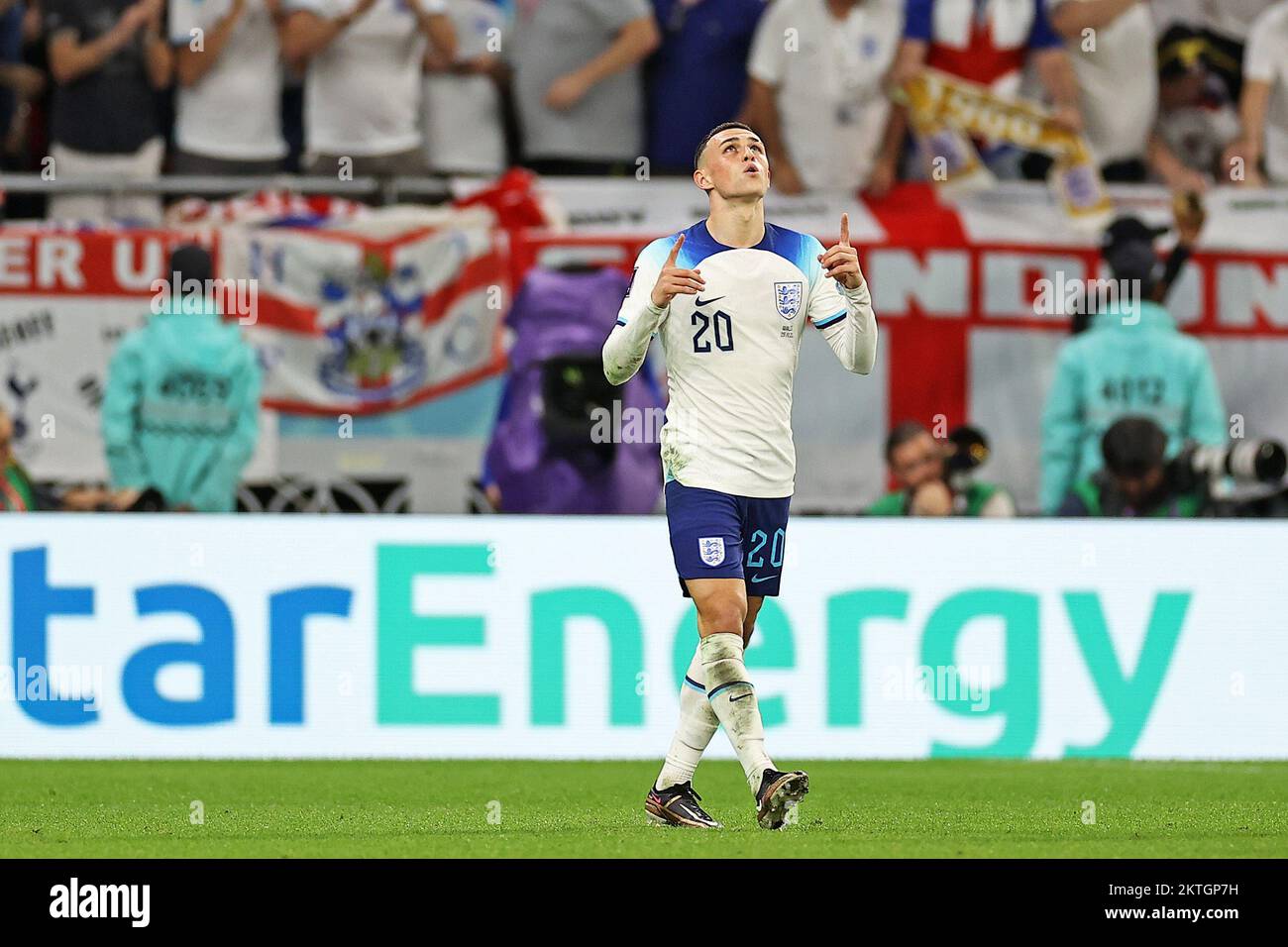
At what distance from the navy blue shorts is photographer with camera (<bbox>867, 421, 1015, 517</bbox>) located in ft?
14.0

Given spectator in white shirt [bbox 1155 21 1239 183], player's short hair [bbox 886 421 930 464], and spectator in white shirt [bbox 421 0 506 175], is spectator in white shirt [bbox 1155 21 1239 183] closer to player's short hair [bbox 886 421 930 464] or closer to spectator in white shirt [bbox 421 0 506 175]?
player's short hair [bbox 886 421 930 464]

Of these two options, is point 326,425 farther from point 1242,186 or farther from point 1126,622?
point 1242,186

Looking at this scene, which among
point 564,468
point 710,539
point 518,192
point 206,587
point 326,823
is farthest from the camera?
point 518,192

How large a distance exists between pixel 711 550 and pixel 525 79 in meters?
6.99

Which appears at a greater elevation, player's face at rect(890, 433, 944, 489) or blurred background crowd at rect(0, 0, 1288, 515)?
blurred background crowd at rect(0, 0, 1288, 515)

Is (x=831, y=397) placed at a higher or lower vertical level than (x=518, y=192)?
lower

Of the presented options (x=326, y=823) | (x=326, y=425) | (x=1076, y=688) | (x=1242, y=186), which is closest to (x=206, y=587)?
(x=326, y=425)

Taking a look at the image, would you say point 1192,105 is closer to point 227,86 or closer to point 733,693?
point 227,86

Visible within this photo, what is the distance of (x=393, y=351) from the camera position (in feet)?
41.4

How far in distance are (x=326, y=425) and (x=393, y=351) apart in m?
0.57

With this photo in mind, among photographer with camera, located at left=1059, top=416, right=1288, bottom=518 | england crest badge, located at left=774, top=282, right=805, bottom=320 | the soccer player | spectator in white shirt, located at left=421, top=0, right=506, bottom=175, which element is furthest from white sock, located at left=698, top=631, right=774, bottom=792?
spectator in white shirt, located at left=421, top=0, right=506, bottom=175

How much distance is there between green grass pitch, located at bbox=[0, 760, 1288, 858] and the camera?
21.7ft

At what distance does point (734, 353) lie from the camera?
23.4 feet

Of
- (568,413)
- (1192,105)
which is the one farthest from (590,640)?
(1192,105)
